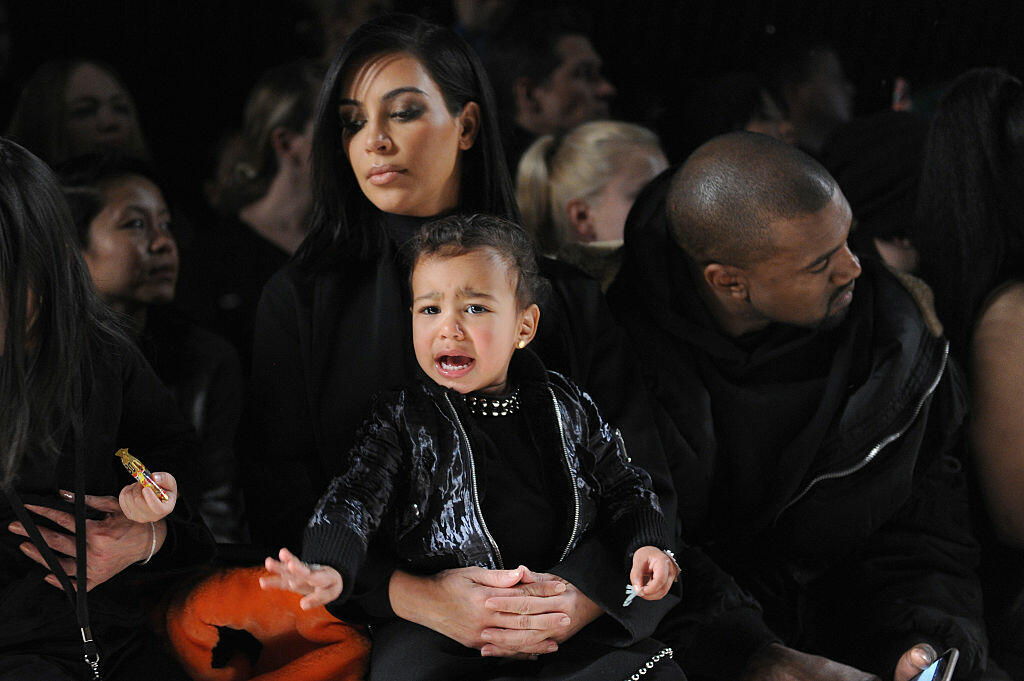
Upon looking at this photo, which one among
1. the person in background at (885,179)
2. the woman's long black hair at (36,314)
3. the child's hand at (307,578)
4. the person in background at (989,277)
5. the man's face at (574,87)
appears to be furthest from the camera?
the man's face at (574,87)

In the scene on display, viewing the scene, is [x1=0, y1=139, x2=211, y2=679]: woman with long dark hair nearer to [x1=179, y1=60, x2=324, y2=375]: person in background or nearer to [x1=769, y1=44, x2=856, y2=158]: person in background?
[x1=179, y1=60, x2=324, y2=375]: person in background

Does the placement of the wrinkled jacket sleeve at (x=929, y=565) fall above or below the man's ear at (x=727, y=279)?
below

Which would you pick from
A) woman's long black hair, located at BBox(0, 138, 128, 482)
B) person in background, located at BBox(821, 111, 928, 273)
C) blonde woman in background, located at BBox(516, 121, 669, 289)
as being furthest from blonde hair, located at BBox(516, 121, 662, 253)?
woman's long black hair, located at BBox(0, 138, 128, 482)

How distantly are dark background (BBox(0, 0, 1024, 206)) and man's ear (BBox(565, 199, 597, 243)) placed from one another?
1076 mm

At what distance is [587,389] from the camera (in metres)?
1.96

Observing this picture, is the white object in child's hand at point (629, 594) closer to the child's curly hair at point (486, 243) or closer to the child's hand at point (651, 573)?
the child's hand at point (651, 573)

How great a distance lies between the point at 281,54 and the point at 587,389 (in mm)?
2101

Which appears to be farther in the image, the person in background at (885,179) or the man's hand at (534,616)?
the person in background at (885,179)

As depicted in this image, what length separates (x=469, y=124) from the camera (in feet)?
6.40

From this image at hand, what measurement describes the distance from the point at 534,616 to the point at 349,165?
2.64 ft

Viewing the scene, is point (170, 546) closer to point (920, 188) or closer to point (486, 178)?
point (486, 178)

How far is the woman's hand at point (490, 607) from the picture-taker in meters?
1.61

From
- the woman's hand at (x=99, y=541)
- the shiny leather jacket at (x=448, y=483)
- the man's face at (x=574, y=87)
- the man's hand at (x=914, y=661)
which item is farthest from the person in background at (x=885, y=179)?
the woman's hand at (x=99, y=541)

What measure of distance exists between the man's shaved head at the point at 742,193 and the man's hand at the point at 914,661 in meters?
0.71
